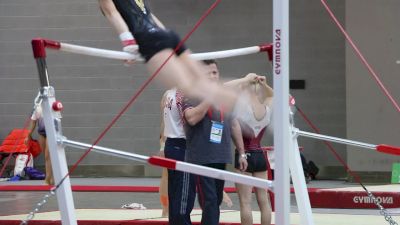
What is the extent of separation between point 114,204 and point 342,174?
529 centimetres

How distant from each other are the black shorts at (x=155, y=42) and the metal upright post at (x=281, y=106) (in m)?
→ 0.87

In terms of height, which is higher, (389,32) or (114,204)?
(389,32)

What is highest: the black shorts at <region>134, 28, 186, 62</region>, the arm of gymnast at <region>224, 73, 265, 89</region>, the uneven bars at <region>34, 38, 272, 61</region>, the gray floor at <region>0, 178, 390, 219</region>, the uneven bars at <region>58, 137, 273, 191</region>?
the black shorts at <region>134, 28, 186, 62</region>

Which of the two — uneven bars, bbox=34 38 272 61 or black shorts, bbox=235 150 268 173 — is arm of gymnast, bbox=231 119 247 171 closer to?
black shorts, bbox=235 150 268 173

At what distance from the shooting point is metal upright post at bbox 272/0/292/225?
4.41 m

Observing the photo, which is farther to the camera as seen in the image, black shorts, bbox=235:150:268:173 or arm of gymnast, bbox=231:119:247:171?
black shorts, bbox=235:150:268:173

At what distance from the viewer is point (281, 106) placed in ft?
14.5

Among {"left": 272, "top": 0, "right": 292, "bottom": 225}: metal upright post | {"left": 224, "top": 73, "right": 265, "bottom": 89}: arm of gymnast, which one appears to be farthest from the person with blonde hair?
{"left": 272, "top": 0, "right": 292, "bottom": 225}: metal upright post

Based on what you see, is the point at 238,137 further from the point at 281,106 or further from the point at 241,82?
the point at 281,106

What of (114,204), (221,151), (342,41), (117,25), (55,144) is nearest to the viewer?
(55,144)

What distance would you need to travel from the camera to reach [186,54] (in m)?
5.16

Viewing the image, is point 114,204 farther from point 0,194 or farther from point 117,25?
point 117,25

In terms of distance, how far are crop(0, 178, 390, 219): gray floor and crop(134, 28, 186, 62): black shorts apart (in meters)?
4.50

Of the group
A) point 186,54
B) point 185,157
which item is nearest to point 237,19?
point 185,157
